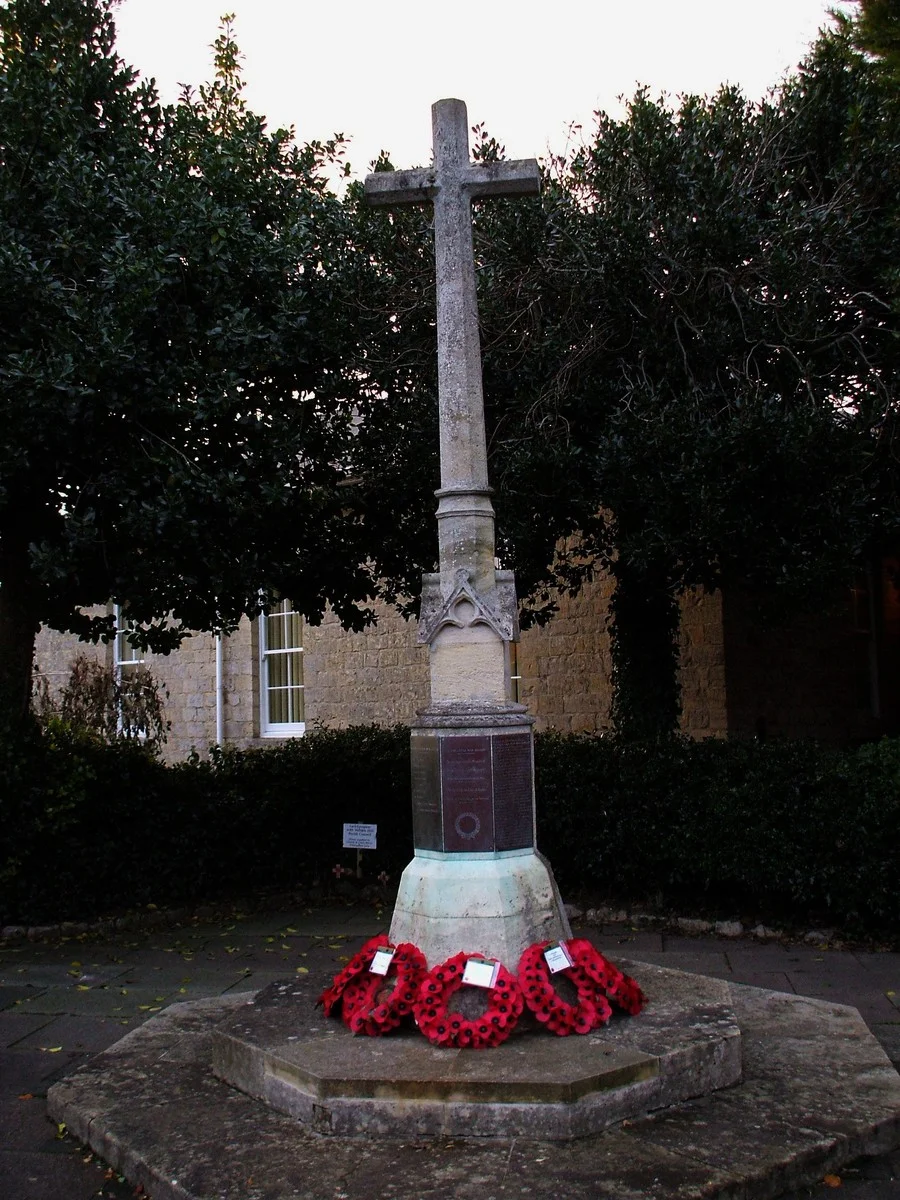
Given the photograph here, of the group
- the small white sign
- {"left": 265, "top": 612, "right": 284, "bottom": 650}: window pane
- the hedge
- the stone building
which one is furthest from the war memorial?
{"left": 265, "top": 612, "right": 284, "bottom": 650}: window pane

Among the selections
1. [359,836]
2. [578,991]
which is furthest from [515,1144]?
[359,836]

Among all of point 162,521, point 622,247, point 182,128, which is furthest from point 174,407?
point 622,247

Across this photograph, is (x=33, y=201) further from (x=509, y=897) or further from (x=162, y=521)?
(x=509, y=897)

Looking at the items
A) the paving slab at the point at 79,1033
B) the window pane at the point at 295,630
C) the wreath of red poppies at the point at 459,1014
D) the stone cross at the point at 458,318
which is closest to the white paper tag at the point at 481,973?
the wreath of red poppies at the point at 459,1014

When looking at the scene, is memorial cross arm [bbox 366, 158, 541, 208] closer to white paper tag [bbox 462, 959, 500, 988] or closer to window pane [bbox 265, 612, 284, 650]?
white paper tag [bbox 462, 959, 500, 988]

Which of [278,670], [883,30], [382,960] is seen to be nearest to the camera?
[382,960]

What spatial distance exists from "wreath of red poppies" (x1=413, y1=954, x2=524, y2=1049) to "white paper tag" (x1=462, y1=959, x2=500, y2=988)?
0.02 meters

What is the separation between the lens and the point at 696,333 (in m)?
8.16

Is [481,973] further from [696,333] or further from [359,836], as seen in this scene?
[359,836]

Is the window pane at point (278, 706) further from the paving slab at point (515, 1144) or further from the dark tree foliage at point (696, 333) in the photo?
the paving slab at point (515, 1144)

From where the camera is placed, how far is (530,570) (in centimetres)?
917

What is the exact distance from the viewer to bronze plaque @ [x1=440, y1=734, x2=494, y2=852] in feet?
17.0

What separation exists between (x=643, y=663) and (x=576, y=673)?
301 cm

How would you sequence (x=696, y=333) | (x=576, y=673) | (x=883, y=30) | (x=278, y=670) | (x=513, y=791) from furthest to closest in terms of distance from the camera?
(x=278, y=670), (x=576, y=673), (x=696, y=333), (x=883, y=30), (x=513, y=791)
